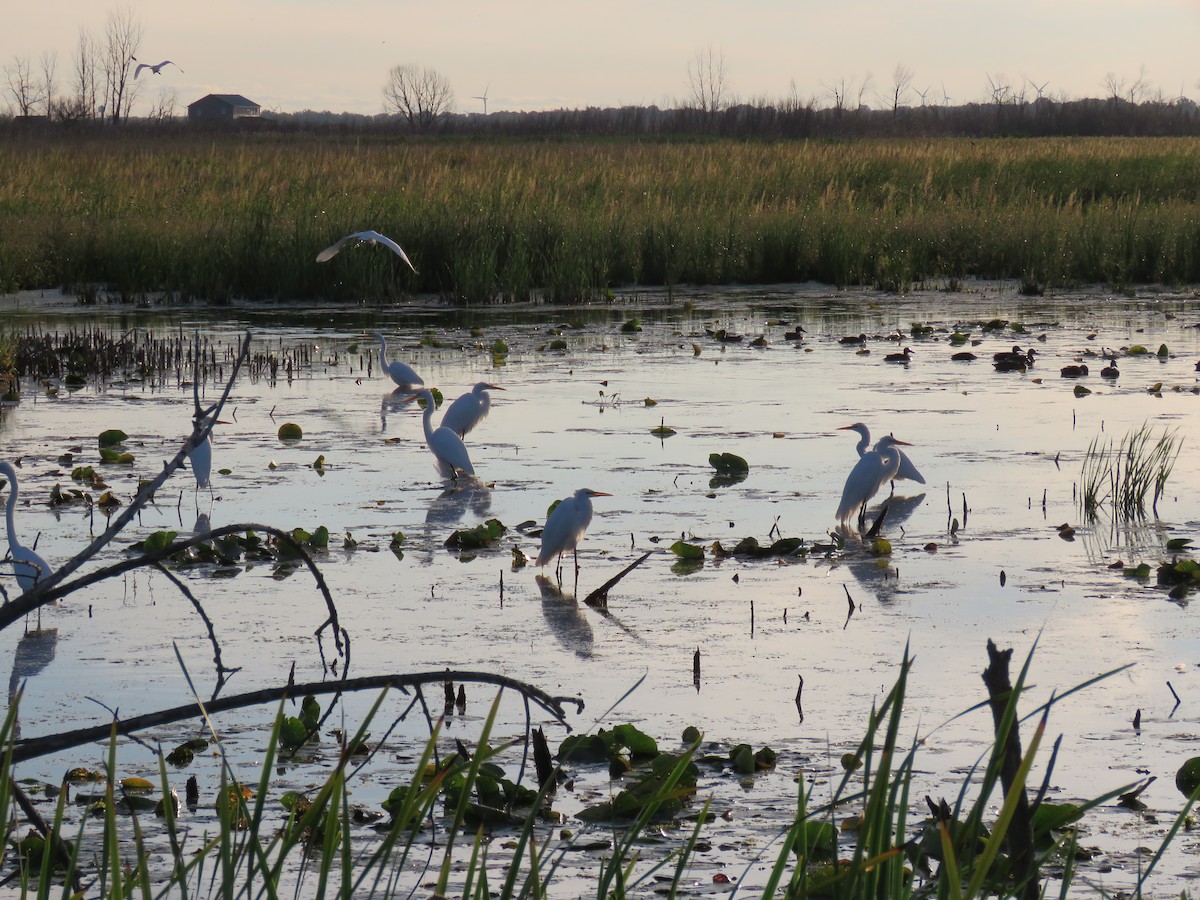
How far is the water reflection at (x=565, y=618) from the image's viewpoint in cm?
489

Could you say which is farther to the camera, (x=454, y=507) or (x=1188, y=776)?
(x=454, y=507)

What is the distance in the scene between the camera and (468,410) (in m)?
8.45

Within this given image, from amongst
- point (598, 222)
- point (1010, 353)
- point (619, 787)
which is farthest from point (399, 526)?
point (598, 222)

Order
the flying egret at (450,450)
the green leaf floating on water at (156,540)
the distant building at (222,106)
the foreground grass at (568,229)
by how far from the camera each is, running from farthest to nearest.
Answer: the distant building at (222,106)
the foreground grass at (568,229)
the flying egret at (450,450)
the green leaf floating on water at (156,540)

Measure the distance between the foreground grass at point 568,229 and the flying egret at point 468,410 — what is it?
292 inches

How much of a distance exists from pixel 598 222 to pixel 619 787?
14.5 meters

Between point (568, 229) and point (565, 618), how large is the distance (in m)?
12.3

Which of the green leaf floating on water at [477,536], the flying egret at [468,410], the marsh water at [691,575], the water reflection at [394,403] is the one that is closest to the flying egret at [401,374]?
the water reflection at [394,403]

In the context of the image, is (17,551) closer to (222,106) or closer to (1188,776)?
(1188,776)

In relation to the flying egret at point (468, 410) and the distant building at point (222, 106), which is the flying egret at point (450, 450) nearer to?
the flying egret at point (468, 410)

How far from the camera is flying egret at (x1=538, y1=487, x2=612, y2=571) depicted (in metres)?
5.74

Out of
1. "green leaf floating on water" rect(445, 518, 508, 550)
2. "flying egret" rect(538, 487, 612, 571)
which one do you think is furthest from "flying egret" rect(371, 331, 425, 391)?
"flying egret" rect(538, 487, 612, 571)

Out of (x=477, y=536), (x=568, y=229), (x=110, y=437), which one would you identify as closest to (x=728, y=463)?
(x=477, y=536)

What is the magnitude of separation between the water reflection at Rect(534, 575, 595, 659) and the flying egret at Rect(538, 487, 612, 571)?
110mm
